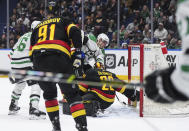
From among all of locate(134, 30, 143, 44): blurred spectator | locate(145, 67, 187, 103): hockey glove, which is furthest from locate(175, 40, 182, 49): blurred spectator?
locate(145, 67, 187, 103): hockey glove

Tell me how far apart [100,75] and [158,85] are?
2859 millimetres

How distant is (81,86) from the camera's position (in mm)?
4254

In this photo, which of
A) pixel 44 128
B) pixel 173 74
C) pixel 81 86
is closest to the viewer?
pixel 173 74

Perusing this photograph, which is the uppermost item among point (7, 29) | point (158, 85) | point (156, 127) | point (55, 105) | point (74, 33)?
point (7, 29)

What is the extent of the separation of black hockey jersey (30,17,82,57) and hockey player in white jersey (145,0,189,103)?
5.14 ft

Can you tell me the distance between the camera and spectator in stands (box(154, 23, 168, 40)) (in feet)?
25.3

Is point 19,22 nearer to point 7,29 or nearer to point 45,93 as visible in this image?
point 7,29

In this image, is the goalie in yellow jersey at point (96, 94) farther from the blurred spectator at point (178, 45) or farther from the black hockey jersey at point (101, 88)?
the blurred spectator at point (178, 45)

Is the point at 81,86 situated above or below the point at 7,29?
below

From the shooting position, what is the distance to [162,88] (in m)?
1.30

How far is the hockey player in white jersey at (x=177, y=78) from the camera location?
1.19 m

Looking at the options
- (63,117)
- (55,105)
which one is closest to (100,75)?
(63,117)

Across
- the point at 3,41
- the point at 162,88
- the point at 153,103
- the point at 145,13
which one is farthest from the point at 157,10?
the point at 162,88

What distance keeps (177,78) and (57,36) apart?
1.77 meters
